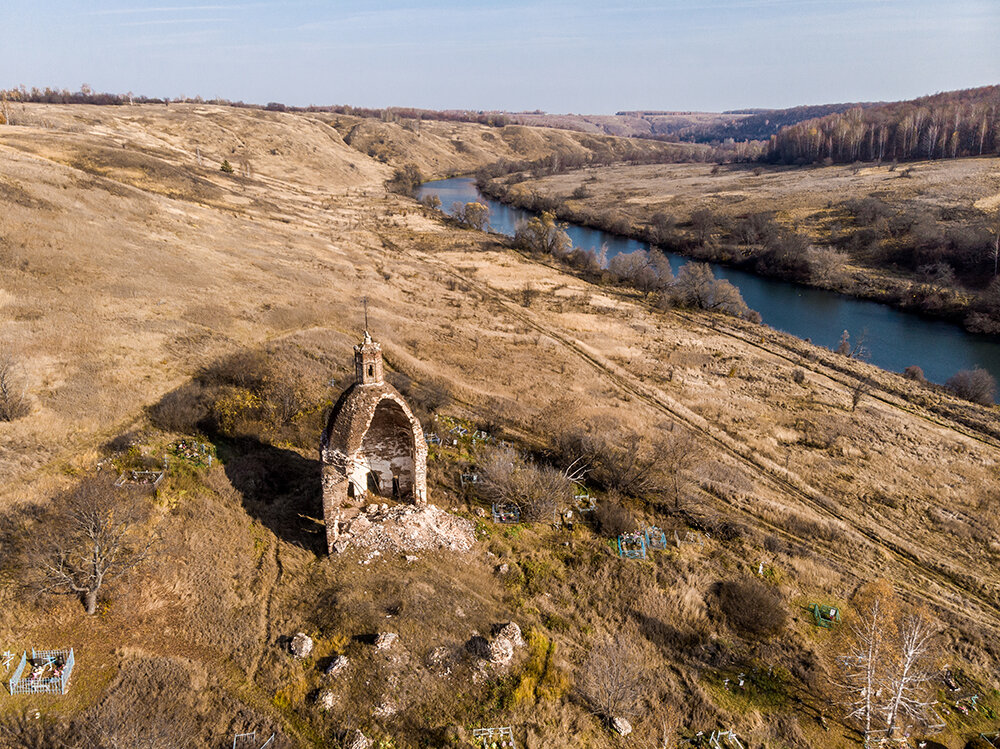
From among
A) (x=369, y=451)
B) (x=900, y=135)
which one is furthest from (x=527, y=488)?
(x=900, y=135)

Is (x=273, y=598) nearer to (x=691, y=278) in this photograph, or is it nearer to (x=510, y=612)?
(x=510, y=612)

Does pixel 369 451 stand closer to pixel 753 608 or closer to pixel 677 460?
A: pixel 753 608

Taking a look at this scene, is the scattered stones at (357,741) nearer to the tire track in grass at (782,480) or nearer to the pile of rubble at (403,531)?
the pile of rubble at (403,531)

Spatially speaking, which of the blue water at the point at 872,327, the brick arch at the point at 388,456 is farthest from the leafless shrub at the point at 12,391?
the blue water at the point at 872,327

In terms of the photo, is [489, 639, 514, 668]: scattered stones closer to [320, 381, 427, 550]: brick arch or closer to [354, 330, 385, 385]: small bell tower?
[320, 381, 427, 550]: brick arch

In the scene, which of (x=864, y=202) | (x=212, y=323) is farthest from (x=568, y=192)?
(x=212, y=323)

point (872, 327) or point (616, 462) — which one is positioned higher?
point (616, 462)
